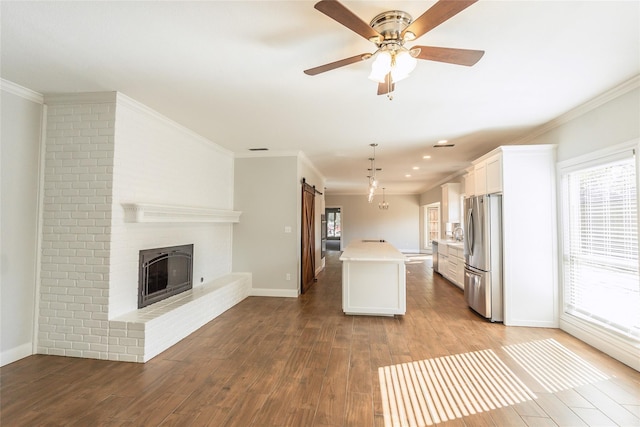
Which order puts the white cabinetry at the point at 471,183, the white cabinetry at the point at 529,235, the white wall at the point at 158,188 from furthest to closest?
1. the white cabinetry at the point at 471,183
2. the white cabinetry at the point at 529,235
3. the white wall at the point at 158,188

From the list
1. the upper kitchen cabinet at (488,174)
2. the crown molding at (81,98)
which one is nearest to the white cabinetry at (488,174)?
the upper kitchen cabinet at (488,174)

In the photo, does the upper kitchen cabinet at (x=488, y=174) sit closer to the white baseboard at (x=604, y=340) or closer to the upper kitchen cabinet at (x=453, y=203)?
the white baseboard at (x=604, y=340)

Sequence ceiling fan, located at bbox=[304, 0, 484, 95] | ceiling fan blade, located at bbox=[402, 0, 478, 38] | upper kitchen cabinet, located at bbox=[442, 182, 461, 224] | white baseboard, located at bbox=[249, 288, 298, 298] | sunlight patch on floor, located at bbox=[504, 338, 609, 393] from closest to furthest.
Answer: ceiling fan blade, located at bbox=[402, 0, 478, 38], ceiling fan, located at bbox=[304, 0, 484, 95], sunlight patch on floor, located at bbox=[504, 338, 609, 393], white baseboard, located at bbox=[249, 288, 298, 298], upper kitchen cabinet, located at bbox=[442, 182, 461, 224]

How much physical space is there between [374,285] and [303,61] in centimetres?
300

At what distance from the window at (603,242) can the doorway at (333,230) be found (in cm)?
1010

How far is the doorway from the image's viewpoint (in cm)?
1344

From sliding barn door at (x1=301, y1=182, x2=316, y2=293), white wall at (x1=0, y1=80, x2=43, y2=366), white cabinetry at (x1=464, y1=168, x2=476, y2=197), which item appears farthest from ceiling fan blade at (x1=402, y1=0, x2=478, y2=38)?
sliding barn door at (x1=301, y1=182, x2=316, y2=293)

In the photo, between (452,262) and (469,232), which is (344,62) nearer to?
(469,232)

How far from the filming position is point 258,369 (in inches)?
104

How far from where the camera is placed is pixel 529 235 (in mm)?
3764

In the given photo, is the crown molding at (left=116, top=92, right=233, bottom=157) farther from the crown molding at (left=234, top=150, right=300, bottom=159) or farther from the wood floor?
the wood floor

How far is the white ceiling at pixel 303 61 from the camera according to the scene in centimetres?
177

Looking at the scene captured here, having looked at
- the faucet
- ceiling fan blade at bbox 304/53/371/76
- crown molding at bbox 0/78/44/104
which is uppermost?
crown molding at bbox 0/78/44/104

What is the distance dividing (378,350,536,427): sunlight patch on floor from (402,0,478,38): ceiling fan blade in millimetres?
2436
